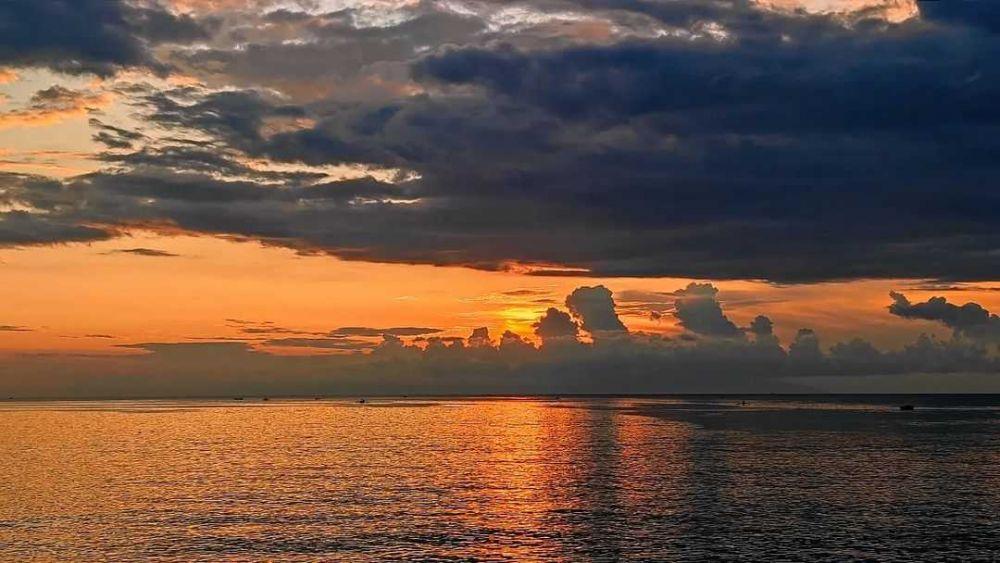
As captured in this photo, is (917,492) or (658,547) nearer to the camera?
(658,547)

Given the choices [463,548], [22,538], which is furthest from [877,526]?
[22,538]

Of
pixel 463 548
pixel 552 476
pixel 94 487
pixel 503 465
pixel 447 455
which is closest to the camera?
pixel 463 548

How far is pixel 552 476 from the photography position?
10106 centimetres

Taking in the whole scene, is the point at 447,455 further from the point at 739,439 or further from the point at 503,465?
the point at 739,439

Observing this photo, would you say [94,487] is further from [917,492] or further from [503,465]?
[917,492]

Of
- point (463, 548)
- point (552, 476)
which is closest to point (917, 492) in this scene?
point (552, 476)

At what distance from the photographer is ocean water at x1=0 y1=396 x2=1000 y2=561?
201 feet

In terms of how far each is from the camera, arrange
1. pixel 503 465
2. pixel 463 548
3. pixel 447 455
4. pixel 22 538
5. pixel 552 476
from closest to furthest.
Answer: pixel 463 548 < pixel 22 538 < pixel 552 476 < pixel 503 465 < pixel 447 455

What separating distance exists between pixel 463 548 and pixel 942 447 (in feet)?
323

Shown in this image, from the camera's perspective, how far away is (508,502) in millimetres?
81375

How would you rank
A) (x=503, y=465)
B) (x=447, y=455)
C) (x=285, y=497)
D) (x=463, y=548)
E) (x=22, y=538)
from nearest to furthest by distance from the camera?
(x=463, y=548)
(x=22, y=538)
(x=285, y=497)
(x=503, y=465)
(x=447, y=455)

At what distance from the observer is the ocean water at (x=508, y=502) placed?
61219mm

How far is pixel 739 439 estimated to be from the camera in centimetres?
15525

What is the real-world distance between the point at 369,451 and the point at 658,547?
3179 inches
